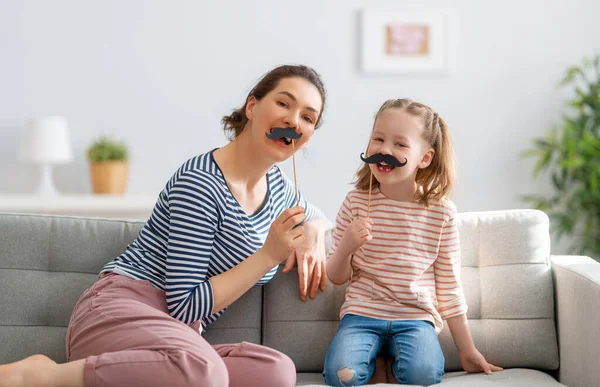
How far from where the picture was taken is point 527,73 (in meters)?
4.78

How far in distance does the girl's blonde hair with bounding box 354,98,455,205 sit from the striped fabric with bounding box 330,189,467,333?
0.04 metres

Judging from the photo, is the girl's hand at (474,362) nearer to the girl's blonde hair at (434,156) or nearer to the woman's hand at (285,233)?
the girl's blonde hair at (434,156)

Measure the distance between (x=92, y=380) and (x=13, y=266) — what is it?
649 millimetres

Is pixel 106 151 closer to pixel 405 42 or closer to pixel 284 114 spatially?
pixel 405 42

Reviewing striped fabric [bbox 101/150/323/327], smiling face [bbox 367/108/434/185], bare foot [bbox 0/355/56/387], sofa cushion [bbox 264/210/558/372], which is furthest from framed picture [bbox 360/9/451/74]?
bare foot [bbox 0/355/56/387]

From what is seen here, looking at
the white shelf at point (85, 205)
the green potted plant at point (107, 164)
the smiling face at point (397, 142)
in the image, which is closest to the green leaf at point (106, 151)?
the green potted plant at point (107, 164)

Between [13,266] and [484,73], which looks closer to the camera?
[13,266]

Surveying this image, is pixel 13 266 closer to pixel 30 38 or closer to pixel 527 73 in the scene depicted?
pixel 30 38

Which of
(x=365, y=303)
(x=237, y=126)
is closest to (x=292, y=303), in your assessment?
(x=365, y=303)

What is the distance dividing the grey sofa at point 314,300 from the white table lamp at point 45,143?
205cm

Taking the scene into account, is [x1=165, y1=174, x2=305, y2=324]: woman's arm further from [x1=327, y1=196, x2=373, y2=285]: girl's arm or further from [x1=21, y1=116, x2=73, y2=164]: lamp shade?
[x1=21, y1=116, x2=73, y2=164]: lamp shade

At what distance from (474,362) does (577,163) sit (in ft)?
8.23

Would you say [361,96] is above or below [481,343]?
above

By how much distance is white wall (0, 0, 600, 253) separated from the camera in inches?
179
